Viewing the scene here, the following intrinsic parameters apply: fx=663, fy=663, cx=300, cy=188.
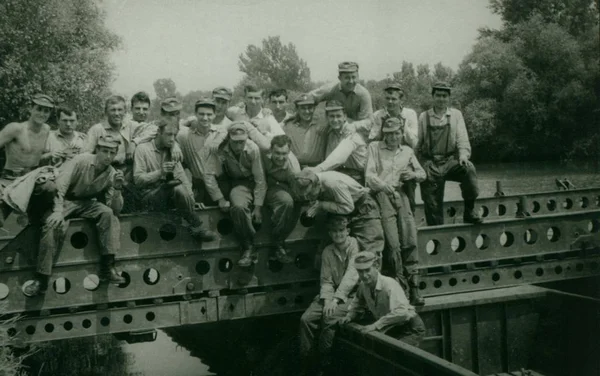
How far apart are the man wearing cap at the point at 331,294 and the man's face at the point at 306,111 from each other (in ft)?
5.09

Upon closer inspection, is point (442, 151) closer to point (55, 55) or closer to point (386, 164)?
point (386, 164)

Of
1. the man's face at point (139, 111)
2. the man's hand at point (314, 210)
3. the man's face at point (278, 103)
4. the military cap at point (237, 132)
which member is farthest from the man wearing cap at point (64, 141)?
the man's hand at point (314, 210)

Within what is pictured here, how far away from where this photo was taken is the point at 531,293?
852 centimetres

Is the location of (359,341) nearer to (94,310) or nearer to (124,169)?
(94,310)

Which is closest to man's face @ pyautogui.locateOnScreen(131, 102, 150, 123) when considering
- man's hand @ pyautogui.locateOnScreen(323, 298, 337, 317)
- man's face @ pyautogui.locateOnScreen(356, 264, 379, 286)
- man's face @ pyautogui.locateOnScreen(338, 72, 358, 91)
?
man's face @ pyautogui.locateOnScreen(338, 72, 358, 91)

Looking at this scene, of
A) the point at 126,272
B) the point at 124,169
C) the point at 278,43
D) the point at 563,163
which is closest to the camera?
the point at 126,272

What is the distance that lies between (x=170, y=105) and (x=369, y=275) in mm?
2934

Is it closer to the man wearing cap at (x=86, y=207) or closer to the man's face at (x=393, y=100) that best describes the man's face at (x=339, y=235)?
the man's face at (x=393, y=100)

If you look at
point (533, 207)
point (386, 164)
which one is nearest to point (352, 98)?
point (386, 164)

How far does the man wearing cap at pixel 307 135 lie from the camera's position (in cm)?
846

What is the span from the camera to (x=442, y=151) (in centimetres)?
918

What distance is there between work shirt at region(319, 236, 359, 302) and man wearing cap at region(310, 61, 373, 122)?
190cm

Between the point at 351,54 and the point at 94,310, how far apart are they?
6245 mm

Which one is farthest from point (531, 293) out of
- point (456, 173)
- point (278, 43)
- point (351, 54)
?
point (278, 43)
